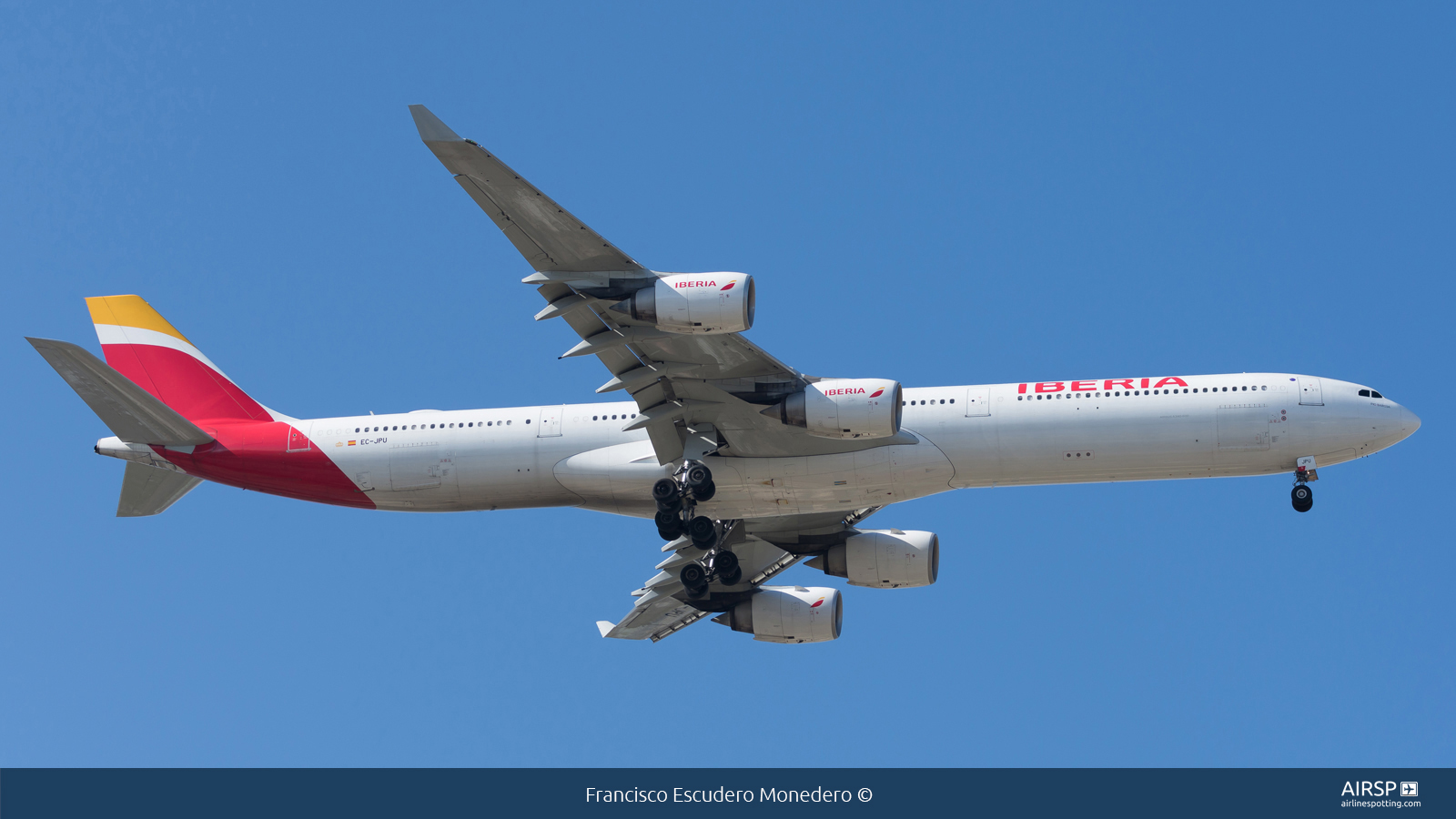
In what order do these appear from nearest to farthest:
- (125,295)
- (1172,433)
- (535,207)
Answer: (535,207) → (1172,433) → (125,295)

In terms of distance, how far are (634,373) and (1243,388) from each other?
14.8 metres

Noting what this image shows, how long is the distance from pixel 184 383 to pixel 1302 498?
98.1 feet

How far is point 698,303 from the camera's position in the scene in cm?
3198

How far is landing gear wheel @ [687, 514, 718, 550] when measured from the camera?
125ft

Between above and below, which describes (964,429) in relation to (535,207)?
below

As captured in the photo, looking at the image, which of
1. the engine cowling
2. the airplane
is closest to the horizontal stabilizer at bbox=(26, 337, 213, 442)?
the airplane

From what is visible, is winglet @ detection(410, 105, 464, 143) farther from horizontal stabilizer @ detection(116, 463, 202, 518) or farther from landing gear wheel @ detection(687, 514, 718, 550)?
horizontal stabilizer @ detection(116, 463, 202, 518)

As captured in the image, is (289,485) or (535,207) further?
(289,485)

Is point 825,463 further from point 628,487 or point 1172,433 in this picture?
point 1172,433

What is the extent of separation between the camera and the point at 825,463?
37.0 metres

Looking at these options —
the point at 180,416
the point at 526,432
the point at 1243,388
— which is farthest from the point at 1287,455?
the point at 180,416

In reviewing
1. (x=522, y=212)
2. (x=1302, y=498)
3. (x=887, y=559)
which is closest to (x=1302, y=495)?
(x=1302, y=498)

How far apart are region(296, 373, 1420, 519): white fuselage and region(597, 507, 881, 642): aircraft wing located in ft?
12.8

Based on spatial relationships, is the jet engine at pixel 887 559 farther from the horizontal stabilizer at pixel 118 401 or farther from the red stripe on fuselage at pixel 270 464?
the horizontal stabilizer at pixel 118 401
